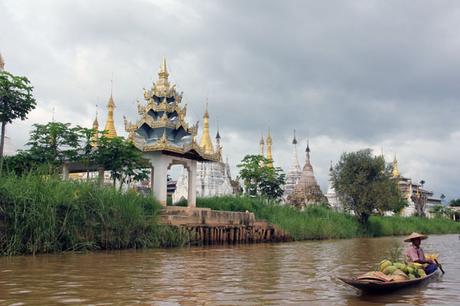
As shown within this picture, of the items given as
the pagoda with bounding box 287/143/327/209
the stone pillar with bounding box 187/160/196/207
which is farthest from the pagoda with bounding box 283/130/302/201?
the stone pillar with bounding box 187/160/196/207

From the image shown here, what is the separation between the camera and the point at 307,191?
5509 centimetres

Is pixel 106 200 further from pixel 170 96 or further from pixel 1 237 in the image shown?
pixel 170 96

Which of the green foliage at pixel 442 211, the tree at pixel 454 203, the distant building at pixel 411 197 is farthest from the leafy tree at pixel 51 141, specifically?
the tree at pixel 454 203

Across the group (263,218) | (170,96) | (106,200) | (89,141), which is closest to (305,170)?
(263,218)

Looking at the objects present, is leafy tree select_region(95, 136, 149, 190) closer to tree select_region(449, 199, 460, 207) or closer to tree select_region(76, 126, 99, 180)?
tree select_region(76, 126, 99, 180)

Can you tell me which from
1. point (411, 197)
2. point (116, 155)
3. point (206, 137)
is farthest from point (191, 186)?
point (411, 197)

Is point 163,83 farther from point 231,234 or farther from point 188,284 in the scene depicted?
point 188,284

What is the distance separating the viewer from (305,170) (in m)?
59.3

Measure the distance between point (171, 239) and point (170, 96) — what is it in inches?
380

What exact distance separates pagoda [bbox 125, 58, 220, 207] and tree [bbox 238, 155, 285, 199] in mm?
11504

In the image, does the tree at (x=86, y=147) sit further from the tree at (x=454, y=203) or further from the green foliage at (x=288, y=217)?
the tree at (x=454, y=203)

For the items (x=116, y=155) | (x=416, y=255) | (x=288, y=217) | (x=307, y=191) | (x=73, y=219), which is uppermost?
(x=307, y=191)

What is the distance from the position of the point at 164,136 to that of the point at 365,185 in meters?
21.9

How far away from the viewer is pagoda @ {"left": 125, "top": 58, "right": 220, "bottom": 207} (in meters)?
24.6
